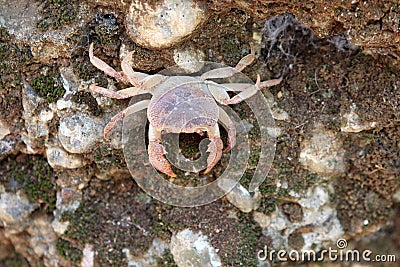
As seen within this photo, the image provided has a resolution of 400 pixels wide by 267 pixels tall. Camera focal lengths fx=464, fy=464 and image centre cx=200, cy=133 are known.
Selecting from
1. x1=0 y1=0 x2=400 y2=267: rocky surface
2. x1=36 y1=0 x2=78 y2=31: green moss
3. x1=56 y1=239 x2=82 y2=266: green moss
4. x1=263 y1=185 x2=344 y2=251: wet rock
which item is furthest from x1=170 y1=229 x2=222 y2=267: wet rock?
x1=36 y1=0 x2=78 y2=31: green moss

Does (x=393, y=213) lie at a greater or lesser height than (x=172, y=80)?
lesser

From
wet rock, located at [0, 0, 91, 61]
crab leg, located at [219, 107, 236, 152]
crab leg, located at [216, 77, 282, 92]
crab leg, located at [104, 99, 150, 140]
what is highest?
wet rock, located at [0, 0, 91, 61]

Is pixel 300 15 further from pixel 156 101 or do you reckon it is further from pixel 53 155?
pixel 53 155

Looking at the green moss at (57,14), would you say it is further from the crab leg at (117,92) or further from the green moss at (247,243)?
the green moss at (247,243)

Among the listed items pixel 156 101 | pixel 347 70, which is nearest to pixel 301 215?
pixel 347 70

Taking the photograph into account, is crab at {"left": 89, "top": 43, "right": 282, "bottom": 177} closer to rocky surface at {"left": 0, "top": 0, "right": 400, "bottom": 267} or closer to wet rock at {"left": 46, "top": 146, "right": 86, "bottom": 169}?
rocky surface at {"left": 0, "top": 0, "right": 400, "bottom": 267}

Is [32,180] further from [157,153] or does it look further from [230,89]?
[230,89]

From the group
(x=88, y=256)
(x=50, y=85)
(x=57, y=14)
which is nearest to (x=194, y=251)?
(x=88, y=256)
